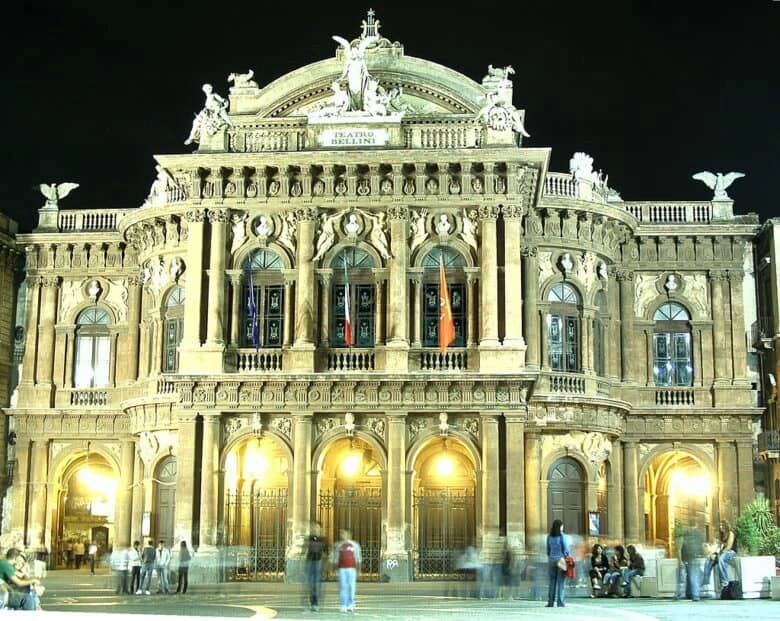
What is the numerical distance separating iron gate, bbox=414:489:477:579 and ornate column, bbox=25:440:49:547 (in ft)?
45.8

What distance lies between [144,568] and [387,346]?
890 cm

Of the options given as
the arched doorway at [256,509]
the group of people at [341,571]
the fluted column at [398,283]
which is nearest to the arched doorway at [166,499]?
the arched doorway at [256,509]

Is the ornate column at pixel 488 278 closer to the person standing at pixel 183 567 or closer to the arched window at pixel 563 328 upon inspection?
the arched window at pixel 563 328

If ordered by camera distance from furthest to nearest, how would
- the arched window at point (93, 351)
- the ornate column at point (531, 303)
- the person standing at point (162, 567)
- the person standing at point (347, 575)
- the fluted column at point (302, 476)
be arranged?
the arched window at point (93, 351)
the ornate column at point (531, 303)
the fluted column at point (302, 476)
the person standing at point (162, 567)
the person standing at point (347, 575)

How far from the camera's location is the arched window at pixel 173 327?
40250 mm

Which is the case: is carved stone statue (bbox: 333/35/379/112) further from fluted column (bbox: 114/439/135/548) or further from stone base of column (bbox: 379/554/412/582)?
fluted column (bbox: 114/439/135/548)

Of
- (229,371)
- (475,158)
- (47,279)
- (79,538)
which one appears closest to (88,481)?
(79,538)

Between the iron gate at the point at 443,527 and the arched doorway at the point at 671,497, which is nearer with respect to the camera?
the iron gate at the point at 443,527

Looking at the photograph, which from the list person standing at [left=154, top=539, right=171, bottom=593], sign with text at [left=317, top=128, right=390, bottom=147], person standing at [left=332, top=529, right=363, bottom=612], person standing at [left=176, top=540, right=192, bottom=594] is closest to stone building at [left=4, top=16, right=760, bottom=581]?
sign with text at [left=317, top=128, right=390, bottom=147]

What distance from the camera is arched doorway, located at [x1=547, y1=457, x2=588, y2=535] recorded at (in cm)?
3919

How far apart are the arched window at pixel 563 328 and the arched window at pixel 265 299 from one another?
28.3 ft

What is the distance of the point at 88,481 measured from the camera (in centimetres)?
4669

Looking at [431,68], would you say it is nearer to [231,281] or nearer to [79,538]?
[231,281]

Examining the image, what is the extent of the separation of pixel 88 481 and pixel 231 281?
43.4 ft
